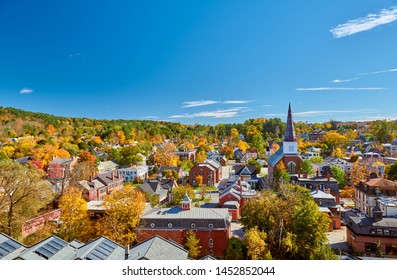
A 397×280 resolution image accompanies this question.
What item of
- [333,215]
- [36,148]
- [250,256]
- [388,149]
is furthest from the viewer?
[388,149]

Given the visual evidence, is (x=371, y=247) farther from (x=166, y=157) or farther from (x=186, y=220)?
(x=166, y=157)

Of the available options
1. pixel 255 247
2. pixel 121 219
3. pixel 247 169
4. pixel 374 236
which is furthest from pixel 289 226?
pixel 247 169

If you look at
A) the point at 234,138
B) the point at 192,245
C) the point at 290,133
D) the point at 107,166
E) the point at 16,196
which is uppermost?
the point at 290,133

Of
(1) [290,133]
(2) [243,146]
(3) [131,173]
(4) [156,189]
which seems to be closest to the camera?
(4) [156,189]

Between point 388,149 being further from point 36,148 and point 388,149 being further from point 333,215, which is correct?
point 36,148

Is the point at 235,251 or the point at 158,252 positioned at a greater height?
the point at 158,252

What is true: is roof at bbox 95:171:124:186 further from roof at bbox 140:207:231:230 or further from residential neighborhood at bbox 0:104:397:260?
roof at bbox 140:207:231:230

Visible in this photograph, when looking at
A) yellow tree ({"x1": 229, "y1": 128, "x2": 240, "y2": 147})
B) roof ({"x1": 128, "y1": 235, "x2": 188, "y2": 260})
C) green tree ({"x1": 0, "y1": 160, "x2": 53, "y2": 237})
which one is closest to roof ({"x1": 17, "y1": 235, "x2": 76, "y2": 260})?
roof ({"x1": 128, "y1": 235, "x2": 188, "y2": 260})

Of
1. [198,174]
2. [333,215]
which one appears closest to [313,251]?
[333,215]
